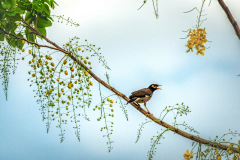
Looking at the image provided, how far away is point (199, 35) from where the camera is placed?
73 centimetres

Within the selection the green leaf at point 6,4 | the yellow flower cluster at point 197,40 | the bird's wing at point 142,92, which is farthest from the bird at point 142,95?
the green leaf at point 6,4

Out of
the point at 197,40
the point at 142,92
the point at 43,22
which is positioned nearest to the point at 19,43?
the point at 43,22

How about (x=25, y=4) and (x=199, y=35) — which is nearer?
(x=199, y=35)

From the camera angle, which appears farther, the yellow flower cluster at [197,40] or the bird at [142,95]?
the bird at [142,95]

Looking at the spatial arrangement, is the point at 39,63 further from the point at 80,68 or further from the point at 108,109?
the point at 108,109

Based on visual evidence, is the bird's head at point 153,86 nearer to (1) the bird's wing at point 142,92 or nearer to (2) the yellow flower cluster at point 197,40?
(1) the bird's wing at point 142,92

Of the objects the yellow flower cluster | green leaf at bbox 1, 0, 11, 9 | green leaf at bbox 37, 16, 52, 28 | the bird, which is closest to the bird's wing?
the bird

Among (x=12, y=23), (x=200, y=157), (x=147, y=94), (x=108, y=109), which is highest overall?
(x=12, y=23)

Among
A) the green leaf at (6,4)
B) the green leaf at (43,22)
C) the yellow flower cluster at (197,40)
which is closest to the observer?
the yellow flower cluster at (197,40)

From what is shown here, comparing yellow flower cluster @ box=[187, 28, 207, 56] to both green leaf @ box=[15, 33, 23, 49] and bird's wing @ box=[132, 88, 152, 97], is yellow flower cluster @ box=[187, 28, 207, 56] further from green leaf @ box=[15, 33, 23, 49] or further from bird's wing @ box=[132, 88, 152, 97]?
green leaf @ box=[15, 33, 23, 49]

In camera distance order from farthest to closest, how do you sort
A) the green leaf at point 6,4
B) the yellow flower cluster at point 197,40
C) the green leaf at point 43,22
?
the green leaf at point 43,22
the green leaf at point 6,4
the yellow flower cluster at point 197,40

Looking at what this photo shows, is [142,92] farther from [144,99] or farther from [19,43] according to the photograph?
[19,43]

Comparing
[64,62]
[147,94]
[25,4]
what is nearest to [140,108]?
[147,94]

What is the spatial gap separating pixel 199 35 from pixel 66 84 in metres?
0.51
